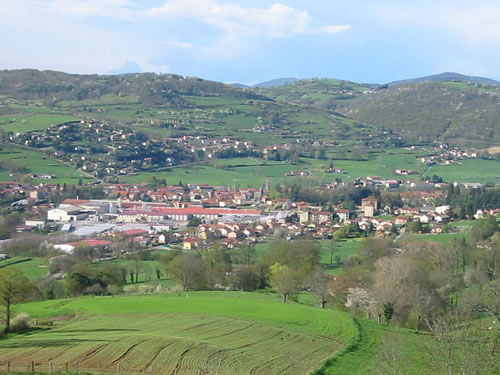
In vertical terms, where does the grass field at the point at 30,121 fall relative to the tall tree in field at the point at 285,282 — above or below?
above

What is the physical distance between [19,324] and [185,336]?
19.7ft

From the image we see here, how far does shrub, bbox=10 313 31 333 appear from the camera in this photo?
872 inches

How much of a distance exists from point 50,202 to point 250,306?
147 ft

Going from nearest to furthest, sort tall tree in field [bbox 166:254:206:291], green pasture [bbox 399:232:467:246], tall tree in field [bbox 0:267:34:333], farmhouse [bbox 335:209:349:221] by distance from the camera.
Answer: tall tree in field [bbox 0:267:34:333]
tall tree in field [bbox 166:254:206:291]
green pasture [bbox 399:232:467:246]
farmhouse [bbox 335:209:349:221]

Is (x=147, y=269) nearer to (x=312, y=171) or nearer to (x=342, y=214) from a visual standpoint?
(x=342, y=214)

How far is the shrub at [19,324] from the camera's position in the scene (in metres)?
22.2

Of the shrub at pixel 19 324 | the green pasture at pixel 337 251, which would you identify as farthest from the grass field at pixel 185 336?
the green pasture at pixel 337 251

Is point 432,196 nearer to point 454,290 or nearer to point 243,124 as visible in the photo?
point 454,290

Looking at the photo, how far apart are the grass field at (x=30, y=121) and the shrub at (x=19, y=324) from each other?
72.9 metres

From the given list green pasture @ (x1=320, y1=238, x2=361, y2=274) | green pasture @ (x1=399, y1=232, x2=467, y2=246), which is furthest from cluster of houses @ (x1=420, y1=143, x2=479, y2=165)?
green pasture @ (x1=320, y1=238, x2=361, y2=274)

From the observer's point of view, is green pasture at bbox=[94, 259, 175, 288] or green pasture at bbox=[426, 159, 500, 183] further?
green pasture at bbox=[426, 159, 500, 183]

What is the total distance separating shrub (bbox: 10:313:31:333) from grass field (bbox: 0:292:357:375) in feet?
3.43

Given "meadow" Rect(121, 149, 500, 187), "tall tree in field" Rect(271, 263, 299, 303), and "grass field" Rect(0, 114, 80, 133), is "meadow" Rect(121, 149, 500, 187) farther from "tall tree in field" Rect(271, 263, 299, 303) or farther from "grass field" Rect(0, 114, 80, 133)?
"tall tree in field" Rect(271, 263, 299, 303)

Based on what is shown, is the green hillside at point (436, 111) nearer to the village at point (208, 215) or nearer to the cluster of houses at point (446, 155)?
the cluster of houses at point (446, 155)
